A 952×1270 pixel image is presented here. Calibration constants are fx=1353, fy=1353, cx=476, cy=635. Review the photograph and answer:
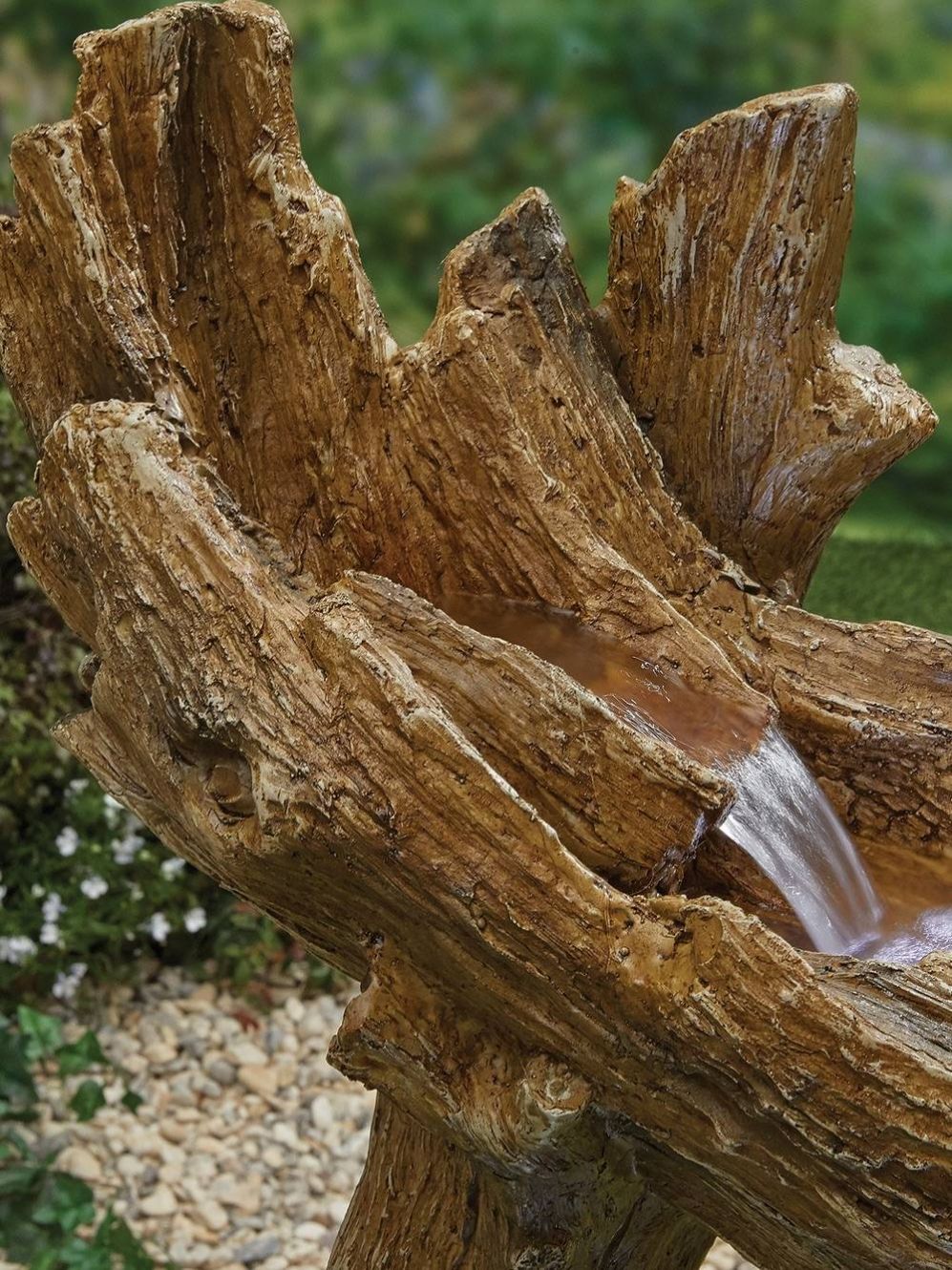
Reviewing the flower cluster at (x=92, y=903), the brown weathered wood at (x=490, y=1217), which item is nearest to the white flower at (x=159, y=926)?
the flower cluster at (x=92, y=903)

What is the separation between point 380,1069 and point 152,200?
1159 mm

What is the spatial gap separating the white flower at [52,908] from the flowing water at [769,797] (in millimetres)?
2243

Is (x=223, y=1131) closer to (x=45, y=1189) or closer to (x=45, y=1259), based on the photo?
(x=45, y=1189)

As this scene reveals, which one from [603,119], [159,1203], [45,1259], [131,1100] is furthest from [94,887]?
[603,119]

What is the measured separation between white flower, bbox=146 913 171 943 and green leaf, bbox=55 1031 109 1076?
0.52 meters

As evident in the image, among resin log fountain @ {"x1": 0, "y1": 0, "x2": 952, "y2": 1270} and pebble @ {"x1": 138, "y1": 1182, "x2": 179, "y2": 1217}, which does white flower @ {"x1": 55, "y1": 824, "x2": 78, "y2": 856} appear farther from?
resin log fountain @ {"x1": 0, "y1": 0, "x2": 952, "y2": 1270}

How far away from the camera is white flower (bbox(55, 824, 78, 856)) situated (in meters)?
3.59

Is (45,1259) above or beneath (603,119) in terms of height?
beneath

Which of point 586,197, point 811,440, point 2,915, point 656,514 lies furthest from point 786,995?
point 586,197

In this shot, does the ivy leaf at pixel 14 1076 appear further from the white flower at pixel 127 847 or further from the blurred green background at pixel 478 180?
the white flower at pixel 127 847

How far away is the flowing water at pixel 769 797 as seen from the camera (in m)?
1.67

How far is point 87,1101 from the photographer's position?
2.98 metres

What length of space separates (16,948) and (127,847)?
39 cm

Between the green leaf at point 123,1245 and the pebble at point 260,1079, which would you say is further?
the pebble at point 260,1079
